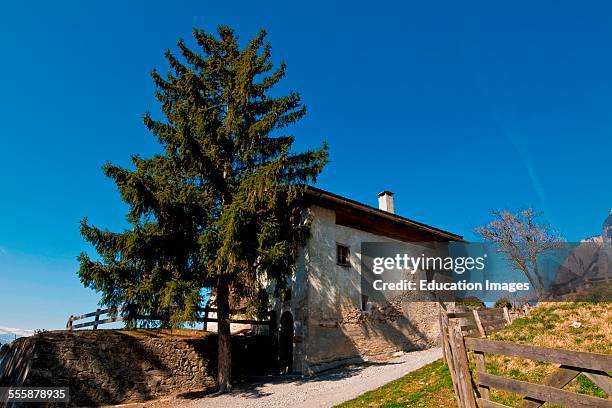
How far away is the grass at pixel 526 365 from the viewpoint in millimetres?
7281

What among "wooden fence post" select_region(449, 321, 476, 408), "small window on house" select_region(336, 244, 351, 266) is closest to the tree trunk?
"small window on house" select_region(336, 244, 351, 266)

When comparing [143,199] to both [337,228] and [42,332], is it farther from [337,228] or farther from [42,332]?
[337,228]

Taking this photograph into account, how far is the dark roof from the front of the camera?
16.1 m

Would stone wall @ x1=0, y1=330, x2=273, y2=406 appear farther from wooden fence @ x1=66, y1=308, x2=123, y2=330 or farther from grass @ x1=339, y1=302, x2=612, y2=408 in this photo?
grass @ x1=339, y1=302, x2=612, y2=408

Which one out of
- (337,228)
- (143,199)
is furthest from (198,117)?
(337,228)

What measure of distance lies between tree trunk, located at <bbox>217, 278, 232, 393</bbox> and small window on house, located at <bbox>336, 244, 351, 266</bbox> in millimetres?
5693

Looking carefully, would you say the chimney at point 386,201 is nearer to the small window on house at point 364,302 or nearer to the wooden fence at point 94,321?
the small window on house at point 364,302

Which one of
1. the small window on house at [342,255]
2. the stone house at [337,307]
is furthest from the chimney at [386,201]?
the small window on house at [342,255]

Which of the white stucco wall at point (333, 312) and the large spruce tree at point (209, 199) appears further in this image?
the white stucco wall at point (333, 312)

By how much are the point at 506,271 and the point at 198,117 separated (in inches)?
1114

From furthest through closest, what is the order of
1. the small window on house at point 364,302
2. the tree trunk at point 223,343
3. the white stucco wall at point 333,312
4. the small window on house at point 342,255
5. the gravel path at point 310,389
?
the small window on house at point 364,302
the small window on house at point 342,255
the white stucco wall at point 333,312
the tree trunk at point 223,343
the gravel path at point 310,389

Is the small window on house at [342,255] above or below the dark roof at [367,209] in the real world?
below

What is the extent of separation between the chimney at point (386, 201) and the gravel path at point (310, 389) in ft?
31.6

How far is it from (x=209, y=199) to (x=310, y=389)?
7.34 metres
